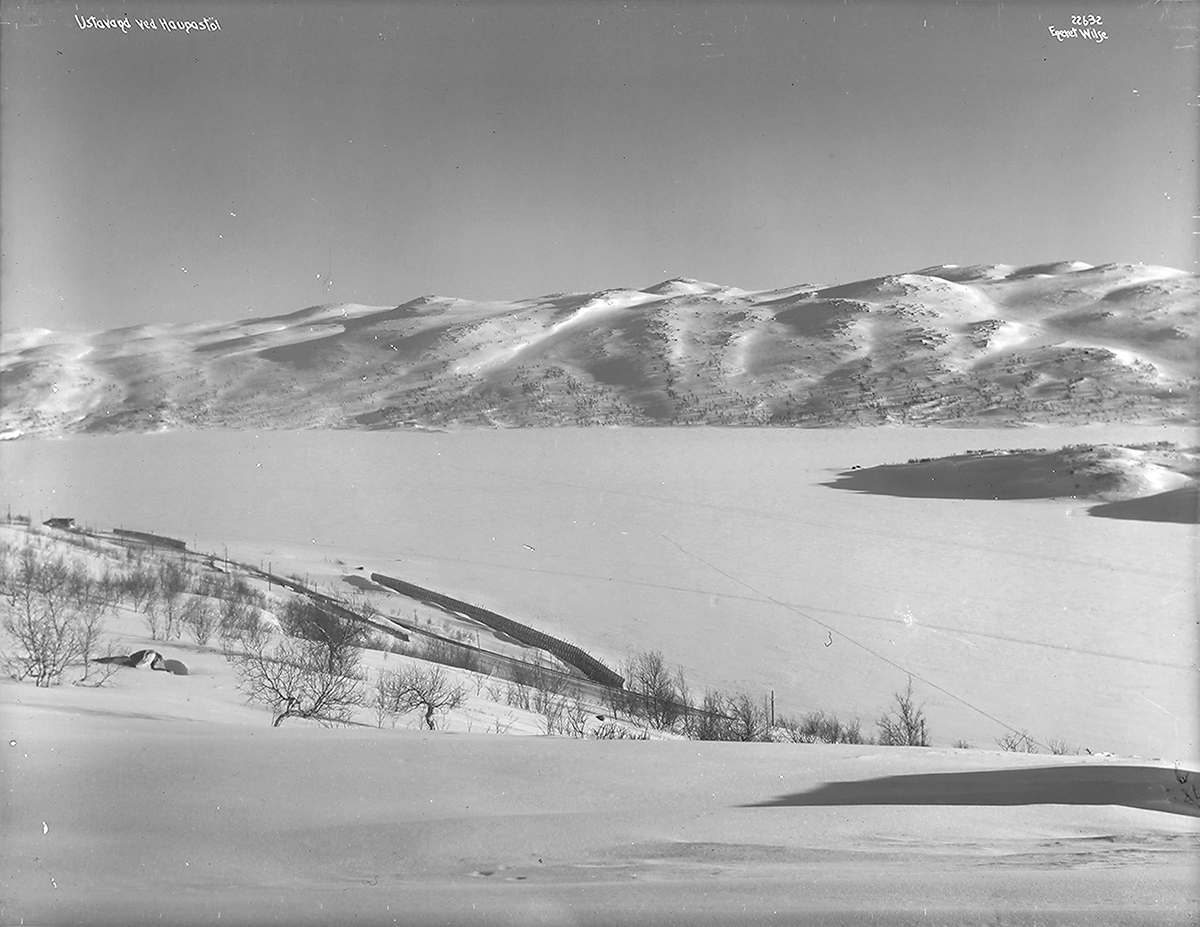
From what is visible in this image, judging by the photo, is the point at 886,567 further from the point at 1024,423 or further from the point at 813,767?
the point at 1024,423

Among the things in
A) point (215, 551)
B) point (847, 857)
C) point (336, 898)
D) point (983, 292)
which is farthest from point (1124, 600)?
point (983, 292)

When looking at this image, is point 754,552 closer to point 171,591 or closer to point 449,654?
point 449,654

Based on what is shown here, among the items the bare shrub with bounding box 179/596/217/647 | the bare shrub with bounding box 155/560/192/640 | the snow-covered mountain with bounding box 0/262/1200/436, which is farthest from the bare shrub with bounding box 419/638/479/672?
the snow-covered mountain with bounding box 0/262/1200/436

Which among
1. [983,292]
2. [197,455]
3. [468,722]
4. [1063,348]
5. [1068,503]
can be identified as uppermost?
[983,292]

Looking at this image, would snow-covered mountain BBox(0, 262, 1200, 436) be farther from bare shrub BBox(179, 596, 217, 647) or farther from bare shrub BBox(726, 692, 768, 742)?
bare shrub BBox(726, 692, 768, 742)

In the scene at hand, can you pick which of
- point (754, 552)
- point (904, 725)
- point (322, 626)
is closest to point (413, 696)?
point (904, 725)

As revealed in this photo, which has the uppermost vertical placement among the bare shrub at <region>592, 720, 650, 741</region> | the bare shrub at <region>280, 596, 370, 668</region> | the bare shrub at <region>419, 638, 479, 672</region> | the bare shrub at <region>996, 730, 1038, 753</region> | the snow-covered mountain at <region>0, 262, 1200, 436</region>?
the snow-covered mountain at <region>0, 262, 1200, 436</region>

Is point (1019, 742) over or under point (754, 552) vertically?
under
